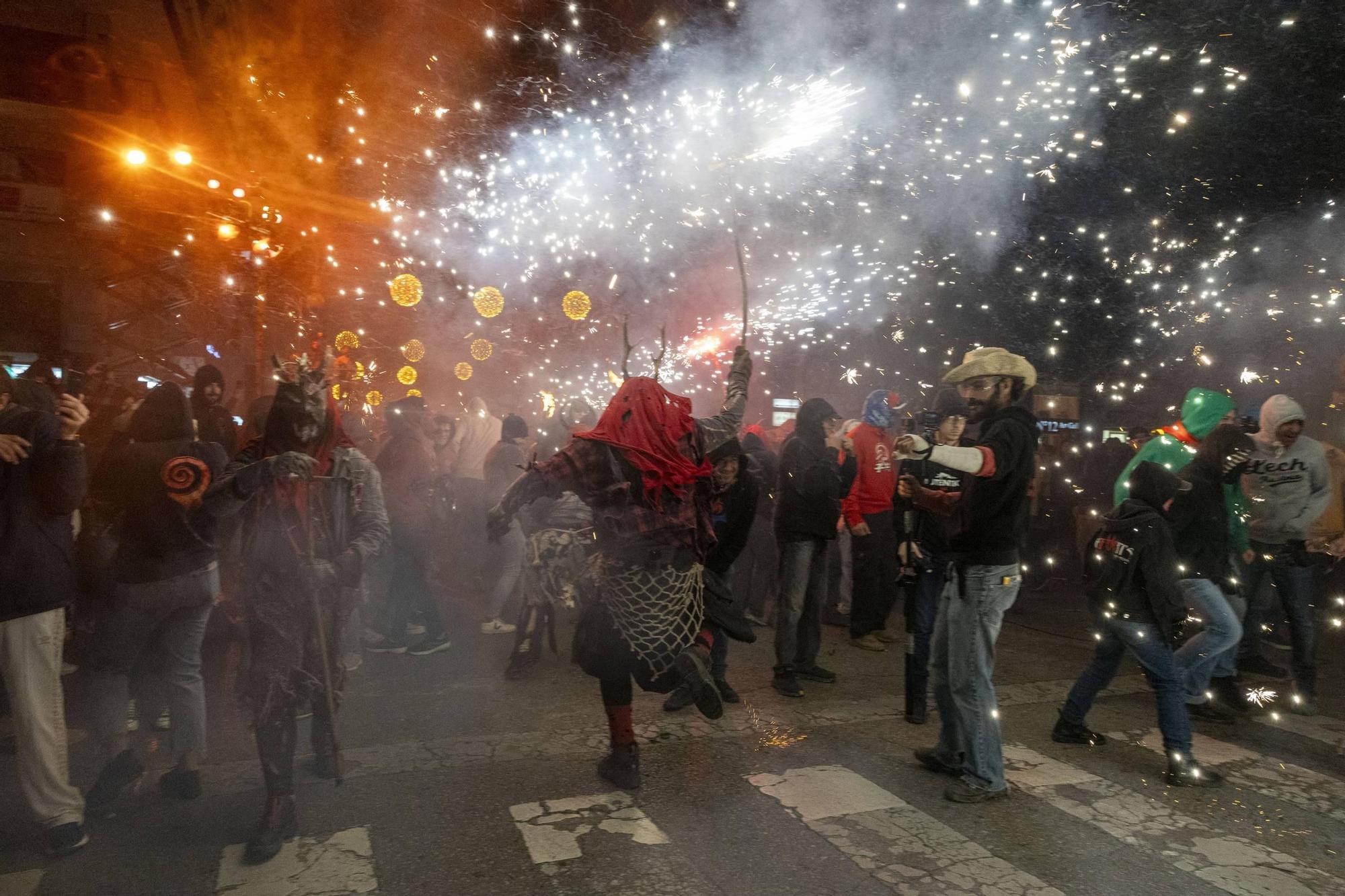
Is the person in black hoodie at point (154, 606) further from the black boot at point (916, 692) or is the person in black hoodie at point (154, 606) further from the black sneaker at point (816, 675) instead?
the black boot at point (916, 692)

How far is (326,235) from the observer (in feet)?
63.6

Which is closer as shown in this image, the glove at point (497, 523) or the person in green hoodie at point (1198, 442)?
the glove at point (497, 523)

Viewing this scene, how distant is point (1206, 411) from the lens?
5586mm

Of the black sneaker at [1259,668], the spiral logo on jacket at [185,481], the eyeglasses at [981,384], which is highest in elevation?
the eyeglasses at [981,384]

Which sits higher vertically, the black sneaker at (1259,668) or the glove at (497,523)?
the glove at (497,523)

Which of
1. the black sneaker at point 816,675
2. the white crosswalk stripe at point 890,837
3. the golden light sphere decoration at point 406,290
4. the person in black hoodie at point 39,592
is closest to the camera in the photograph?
the white crosswalk stripe at point 890,837

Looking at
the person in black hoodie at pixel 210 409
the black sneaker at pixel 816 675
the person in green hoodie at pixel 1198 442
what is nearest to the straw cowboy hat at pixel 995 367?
the person in green hoodie at pixel 1198 442

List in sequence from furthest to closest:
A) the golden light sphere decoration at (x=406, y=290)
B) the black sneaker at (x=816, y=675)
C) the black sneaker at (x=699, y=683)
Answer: the golden light sphere decoration at (x=406, y=290) < the black sneaker at (x=816, y=675) < the black sneaker at (x=699, y=683)

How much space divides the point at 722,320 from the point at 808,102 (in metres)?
10.8

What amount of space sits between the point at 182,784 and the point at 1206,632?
5.60 metres

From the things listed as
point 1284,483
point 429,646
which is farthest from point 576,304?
point 1284,483

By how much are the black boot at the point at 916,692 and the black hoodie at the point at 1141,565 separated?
1.08m

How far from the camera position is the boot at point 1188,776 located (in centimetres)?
425

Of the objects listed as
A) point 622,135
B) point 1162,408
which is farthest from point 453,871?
point 1162,408
